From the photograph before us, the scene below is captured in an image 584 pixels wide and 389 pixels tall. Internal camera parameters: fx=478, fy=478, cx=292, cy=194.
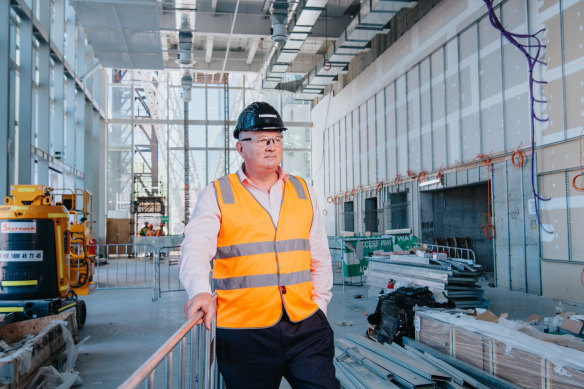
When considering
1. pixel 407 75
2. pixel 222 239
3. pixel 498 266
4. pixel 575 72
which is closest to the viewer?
pixel 222 239

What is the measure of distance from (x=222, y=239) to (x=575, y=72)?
10249 mm

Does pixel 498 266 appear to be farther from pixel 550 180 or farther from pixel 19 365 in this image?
pixel 19 365

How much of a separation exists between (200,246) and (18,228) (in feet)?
18.5

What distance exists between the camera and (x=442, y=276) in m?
8.64

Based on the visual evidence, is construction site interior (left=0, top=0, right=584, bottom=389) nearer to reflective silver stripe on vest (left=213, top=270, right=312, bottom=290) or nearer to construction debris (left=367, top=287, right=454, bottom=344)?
construction debris (left=367, top=287, right=454, bottom=344)

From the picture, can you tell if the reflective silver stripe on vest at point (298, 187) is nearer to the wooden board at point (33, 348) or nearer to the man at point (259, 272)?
the man at point (259, 272)

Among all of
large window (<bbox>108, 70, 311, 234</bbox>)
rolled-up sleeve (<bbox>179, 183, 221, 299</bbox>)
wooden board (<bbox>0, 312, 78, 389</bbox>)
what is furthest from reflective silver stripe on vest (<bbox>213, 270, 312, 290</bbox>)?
large window (<bbox>108, 70, 311, 234</bbox>)

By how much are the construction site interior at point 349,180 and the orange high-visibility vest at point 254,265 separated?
0.93 feet

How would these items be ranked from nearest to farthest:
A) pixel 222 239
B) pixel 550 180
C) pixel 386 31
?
pixel 222 239, pixel 550 180, pixel 386 31

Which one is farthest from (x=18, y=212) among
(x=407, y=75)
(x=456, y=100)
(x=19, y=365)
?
(x=407, y=75)

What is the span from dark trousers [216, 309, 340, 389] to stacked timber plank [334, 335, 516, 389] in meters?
2.06

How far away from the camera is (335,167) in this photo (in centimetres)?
2722

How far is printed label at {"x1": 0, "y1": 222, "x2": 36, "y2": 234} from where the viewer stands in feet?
22.7

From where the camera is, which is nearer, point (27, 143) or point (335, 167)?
point (27, 143)
